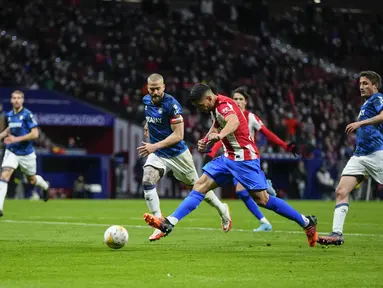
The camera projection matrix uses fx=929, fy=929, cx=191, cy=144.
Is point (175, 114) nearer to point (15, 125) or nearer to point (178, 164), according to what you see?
point (178, 164)

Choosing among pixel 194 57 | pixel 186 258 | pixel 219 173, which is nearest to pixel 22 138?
pixel 219 173

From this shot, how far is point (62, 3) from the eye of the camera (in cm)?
4409

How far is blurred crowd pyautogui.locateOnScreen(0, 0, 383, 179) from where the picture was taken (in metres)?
37.4

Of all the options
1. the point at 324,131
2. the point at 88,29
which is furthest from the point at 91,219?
the point at 88,29

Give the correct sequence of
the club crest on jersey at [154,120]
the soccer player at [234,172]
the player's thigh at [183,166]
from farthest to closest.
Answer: the player's thigh at [183,166], the club crest on jersey at [154,120], the soccer player at [234,172]

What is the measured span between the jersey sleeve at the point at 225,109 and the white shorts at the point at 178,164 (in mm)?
2590

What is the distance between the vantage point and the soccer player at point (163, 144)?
13.6 metres

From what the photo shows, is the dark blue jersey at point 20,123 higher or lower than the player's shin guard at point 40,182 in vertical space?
higher

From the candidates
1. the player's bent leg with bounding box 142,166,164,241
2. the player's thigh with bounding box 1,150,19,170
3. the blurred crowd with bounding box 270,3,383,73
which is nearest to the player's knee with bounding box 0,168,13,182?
the player's thigh with bounding box 1,150,19,170

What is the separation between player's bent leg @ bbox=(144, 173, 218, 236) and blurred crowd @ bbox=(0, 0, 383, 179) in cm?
2255

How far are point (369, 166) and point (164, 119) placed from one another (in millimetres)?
3181

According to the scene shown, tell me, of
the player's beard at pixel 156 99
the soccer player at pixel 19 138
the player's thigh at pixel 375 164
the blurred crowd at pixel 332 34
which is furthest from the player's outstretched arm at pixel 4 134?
the blurred crowd at pixel 332 34

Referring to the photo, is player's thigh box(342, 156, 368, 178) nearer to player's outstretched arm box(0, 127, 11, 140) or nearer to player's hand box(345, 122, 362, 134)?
player's hand box(345, 122, 362, 134)

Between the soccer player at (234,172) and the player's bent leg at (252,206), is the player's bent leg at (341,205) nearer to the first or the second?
the soccer player at (234,172)
